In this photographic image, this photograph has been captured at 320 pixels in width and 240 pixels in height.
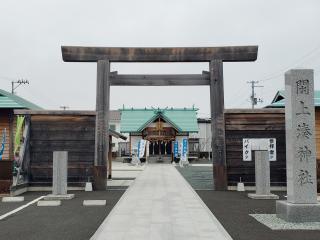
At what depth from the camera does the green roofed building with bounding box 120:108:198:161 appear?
135 feet

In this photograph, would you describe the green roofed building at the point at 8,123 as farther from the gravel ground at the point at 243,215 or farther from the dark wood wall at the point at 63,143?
the gravel ground at the point at 243,215

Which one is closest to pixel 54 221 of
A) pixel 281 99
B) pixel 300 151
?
pixel 300 151

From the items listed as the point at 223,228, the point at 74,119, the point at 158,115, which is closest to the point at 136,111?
the point at 158,115

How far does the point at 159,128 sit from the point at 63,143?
26.0 m

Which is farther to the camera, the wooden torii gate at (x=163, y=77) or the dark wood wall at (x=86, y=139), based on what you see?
the dark wood wall at (x=86, y=139)

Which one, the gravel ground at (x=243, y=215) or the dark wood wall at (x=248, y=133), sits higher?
A: the dark wood wall at (x=248, y=133)

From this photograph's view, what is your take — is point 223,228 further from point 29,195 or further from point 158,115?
point 158,115

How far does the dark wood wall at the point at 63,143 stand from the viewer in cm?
1500

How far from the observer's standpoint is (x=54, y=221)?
852cm

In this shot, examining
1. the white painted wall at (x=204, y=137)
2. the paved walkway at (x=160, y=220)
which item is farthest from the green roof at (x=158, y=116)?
the paved walkway at (x=160, y=220)

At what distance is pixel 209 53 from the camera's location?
49.4 feet

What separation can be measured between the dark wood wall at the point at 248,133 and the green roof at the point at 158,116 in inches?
1020

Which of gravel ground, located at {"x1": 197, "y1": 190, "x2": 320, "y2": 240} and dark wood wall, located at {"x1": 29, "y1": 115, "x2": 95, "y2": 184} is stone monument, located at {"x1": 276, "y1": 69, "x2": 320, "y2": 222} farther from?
dark wood wall, located at {"x1": 29, "y1": 115, "x2": 95, "y2": 184}

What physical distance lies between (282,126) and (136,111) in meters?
33.1
